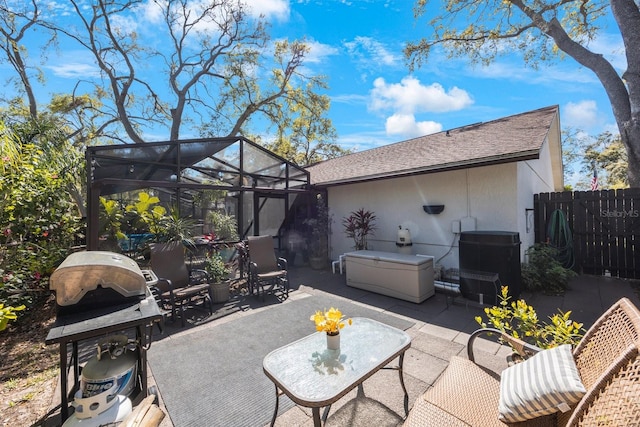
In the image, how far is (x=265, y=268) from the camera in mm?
6258

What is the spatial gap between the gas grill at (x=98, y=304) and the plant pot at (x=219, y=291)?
288 cm

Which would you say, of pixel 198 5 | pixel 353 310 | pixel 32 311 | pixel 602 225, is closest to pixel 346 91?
pixel 198 5

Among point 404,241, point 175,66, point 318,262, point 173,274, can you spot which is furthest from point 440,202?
point 175,66

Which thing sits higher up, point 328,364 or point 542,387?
point 542,387

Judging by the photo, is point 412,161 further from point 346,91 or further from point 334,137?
point 334,137

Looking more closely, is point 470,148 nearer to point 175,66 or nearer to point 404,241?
point 404,241

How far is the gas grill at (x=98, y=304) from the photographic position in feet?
7.04

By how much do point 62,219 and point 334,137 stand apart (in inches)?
837

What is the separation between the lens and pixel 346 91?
16.8 m

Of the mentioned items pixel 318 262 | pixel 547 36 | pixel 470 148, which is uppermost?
pixel 547 36

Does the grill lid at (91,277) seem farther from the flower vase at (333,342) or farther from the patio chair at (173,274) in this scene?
the patio chair at (173,274)

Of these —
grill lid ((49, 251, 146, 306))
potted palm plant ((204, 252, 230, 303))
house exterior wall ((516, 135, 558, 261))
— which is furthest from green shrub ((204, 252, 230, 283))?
house exterior wall ((516, 135, 558, 261))

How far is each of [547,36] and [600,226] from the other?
8985 millimetres

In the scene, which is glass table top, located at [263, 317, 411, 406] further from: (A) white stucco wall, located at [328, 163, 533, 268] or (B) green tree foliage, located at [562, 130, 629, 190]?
(B) green tree foliage, located at [562, 130, 629, 190]
